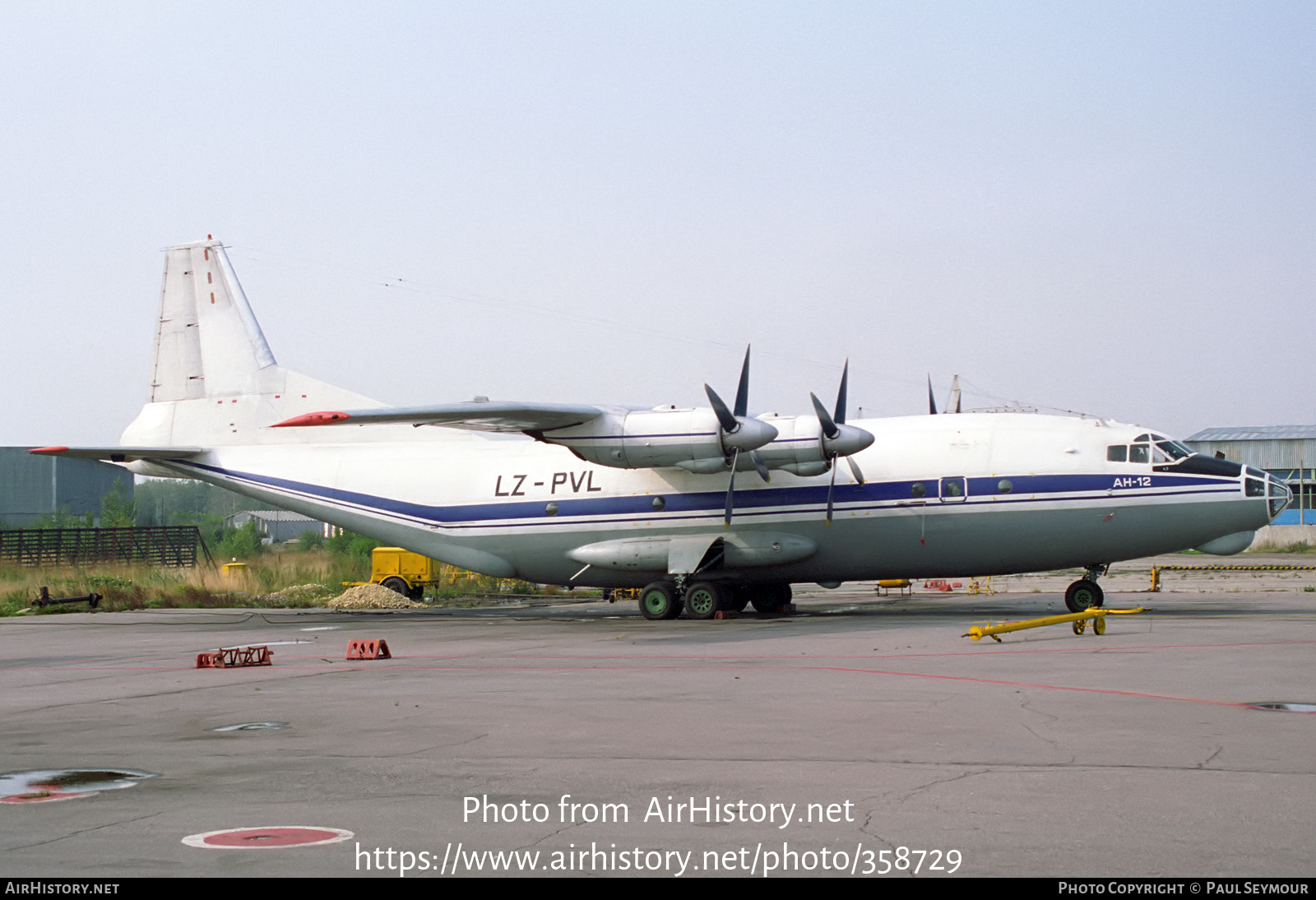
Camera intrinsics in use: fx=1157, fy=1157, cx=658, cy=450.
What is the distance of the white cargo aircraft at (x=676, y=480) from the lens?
24.8 meters

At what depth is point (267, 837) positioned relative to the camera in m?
6.78

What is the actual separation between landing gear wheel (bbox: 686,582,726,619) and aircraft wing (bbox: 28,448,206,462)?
545 inches

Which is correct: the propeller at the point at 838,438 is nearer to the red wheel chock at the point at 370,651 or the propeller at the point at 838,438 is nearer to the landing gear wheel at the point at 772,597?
the landing gear wheel at the point at 772,597

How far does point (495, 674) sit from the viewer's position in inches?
631

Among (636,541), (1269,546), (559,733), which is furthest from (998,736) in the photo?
(1269,546)

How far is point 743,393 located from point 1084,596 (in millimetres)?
8477

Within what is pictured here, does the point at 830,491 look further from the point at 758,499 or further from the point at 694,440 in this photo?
the point at 694,440

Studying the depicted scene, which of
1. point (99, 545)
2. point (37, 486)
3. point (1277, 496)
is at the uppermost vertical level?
point (37, 486)

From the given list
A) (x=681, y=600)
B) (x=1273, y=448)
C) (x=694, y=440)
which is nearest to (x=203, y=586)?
(x=681, y=600)

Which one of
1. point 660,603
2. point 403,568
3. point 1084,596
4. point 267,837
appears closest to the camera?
point 267,837

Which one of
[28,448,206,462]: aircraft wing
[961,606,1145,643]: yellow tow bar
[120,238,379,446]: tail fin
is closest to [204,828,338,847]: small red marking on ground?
[961,606,1145,643]: yellow tow bar

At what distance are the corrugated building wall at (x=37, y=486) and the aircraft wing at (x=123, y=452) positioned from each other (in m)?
47.3

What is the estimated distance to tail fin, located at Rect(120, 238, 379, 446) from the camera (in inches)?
1235

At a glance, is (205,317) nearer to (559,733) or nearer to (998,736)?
(559,733)
